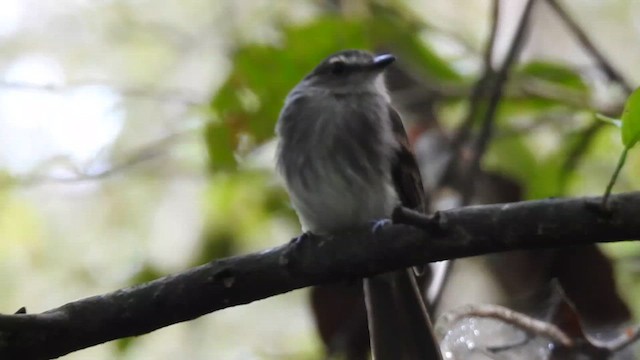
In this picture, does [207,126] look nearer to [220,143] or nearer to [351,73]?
[220,143]

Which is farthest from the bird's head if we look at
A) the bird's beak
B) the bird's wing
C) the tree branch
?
the tree branch

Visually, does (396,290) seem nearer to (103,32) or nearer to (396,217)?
(396,217)

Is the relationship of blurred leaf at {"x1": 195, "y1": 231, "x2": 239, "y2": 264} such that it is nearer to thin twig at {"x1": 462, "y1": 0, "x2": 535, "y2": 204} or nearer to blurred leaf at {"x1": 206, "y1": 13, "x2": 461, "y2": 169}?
blurred leaf at {"x1": 206, "y1": 13, "x2": 461, "y2": 169}

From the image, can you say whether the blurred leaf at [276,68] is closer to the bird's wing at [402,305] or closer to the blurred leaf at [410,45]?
the blurred leaf at [410,45]

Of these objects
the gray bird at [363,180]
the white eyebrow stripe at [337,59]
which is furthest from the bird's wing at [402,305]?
the white eyebrow stripe at [337,59]

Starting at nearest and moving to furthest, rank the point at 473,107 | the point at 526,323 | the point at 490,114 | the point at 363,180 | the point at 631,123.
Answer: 1. the point at 631,123
2. the point at 526,323
3. the point at 363,180
4. the point at 490,114
5. the point at 473,107

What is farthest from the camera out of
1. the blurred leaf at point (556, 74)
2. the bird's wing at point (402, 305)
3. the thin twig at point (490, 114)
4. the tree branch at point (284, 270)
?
the blurred leaf at point (556, 74)

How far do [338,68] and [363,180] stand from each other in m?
0.38

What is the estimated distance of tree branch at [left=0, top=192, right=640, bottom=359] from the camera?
1.06 meters

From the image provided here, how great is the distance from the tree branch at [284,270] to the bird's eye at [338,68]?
82 centimetres

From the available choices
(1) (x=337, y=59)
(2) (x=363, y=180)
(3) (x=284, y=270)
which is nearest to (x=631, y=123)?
(3) (x=284, y=270)

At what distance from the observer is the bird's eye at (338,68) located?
6.55 ft

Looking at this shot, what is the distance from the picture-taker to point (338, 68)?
2.00 m

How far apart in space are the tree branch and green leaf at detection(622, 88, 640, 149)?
0.11 meters
